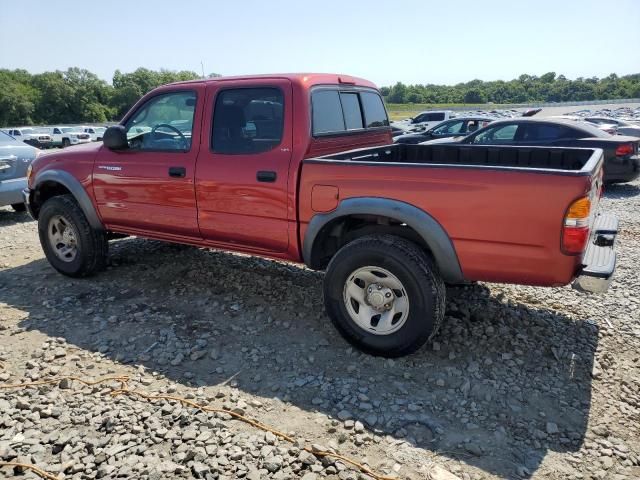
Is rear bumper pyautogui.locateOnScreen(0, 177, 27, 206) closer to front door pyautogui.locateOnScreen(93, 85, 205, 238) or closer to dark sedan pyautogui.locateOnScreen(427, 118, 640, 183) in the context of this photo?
front door pyautogui.locateOnScreen(93, 85, 205, 238)

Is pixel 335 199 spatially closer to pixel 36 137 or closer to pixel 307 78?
pixel 307 78

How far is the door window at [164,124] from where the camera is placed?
14.0 ft

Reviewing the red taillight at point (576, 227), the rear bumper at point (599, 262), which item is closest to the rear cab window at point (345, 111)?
the red taillight at point (576, 227)

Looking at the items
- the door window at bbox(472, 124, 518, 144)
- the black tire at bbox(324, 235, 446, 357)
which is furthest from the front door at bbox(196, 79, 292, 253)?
the door window at bbox(472, 124, 518, 144)

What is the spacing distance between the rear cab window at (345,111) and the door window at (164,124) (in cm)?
111

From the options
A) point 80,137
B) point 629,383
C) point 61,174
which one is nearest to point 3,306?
point 61,174

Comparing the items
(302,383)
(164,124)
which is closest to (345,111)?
(164,124)

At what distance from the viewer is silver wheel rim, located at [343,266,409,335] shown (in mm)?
3355

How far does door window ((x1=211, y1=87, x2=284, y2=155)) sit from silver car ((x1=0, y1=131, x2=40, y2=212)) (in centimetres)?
512

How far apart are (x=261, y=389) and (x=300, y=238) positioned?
1.15m

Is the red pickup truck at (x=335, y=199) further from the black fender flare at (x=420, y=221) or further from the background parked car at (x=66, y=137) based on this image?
the background parked car at (x=66, y=137)

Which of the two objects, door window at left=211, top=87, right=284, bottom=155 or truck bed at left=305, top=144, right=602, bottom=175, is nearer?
door window at left=211, top=87, right=284, bottom=155

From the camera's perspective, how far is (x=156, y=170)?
170 inches

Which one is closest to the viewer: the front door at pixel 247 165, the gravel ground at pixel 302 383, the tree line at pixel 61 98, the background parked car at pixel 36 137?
the gravel ground at pixel 302 383
